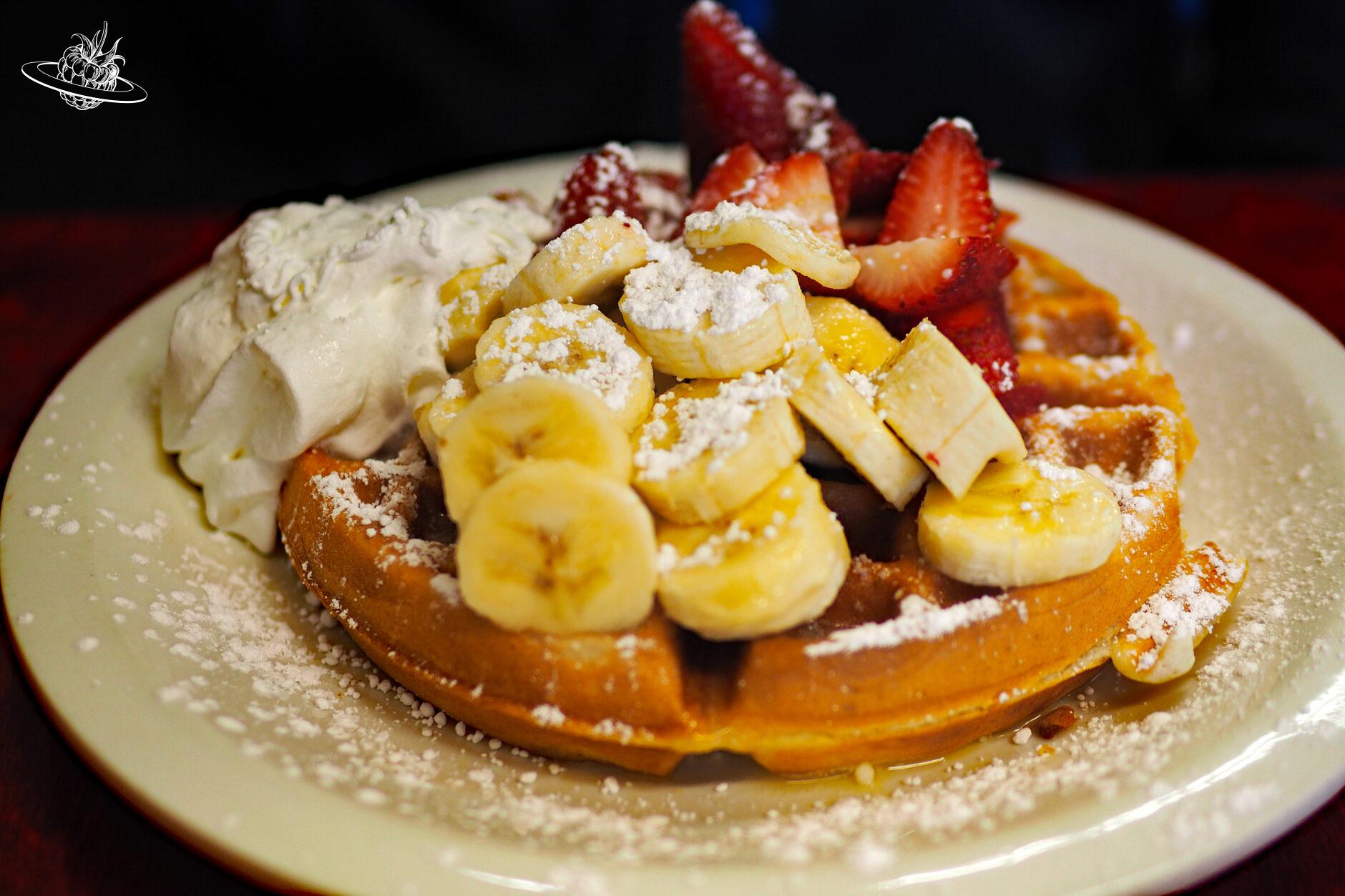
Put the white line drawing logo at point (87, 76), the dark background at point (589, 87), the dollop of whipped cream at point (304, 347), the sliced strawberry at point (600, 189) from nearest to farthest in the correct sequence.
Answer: the dollop of whipped cream at point (304, 347) < the sliced strawberry at point (600, 189) < the white line drawing logo at point (87, 76) < the dark background at point (589, 87)

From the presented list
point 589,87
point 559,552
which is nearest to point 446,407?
point 559,552

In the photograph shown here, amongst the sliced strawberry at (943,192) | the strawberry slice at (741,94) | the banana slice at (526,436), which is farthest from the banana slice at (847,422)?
the strawberry slice at (741,94)

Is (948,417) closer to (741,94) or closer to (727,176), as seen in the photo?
(727,176)

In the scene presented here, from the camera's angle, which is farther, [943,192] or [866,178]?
[866,178]

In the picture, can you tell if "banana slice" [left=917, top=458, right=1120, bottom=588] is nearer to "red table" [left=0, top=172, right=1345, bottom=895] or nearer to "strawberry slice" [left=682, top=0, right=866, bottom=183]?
"red table" [left=0, top=172, right=1345, bottom=895]

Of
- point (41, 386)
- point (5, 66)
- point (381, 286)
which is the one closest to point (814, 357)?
point (381, 286)

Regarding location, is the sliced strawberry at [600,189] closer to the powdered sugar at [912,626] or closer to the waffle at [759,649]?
the waffle at [759,649]
